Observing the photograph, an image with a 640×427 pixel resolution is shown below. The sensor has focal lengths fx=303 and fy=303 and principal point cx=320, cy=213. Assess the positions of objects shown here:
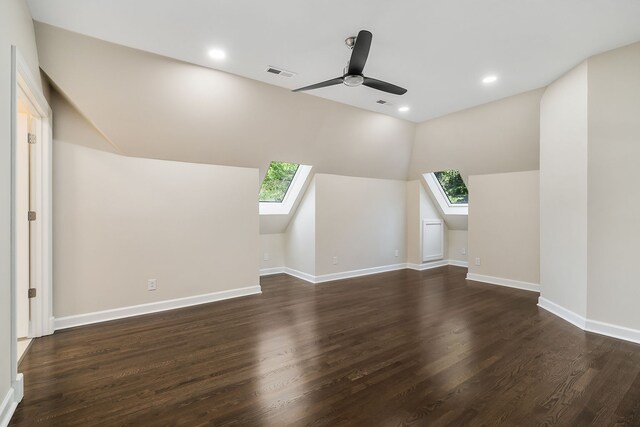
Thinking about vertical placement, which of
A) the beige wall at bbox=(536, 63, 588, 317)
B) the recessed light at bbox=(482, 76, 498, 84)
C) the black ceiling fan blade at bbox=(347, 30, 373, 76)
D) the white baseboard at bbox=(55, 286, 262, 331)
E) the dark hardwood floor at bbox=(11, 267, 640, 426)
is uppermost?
the recessed light at bbox=(482, 76, 498, 84)

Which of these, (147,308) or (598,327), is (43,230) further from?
(598,327)

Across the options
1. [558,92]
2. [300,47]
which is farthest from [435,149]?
[300,47]

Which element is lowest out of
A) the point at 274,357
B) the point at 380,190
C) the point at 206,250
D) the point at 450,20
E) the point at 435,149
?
the point at 274,357

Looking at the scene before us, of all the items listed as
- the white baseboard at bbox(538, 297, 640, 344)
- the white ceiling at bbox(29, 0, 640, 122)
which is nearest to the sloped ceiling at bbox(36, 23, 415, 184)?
the white ceiling at bbox(29, 0, 640, 122)

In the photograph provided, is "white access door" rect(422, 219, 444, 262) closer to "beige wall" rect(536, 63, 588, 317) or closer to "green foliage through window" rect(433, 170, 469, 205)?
"green foliage through window" rect(433, 170, 469, 205)

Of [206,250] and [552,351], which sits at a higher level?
[206,250]

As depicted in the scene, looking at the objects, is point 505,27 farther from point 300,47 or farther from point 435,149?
point 435,149

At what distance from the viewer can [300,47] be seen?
280cm

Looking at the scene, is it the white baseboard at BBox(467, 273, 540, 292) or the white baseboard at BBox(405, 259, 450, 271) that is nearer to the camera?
the white baseboard at BBox(467, 273, 540, 292)

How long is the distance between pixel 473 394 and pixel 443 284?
10.5 ft

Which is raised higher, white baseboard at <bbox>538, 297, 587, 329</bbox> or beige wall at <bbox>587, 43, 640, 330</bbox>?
beige wall at <bbox>587, 43, 640, 330</bbox>

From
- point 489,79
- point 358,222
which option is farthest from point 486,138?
point 358,222

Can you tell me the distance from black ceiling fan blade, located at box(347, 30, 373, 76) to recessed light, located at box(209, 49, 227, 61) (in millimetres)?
1294

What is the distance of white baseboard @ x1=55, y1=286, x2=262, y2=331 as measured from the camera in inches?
124
